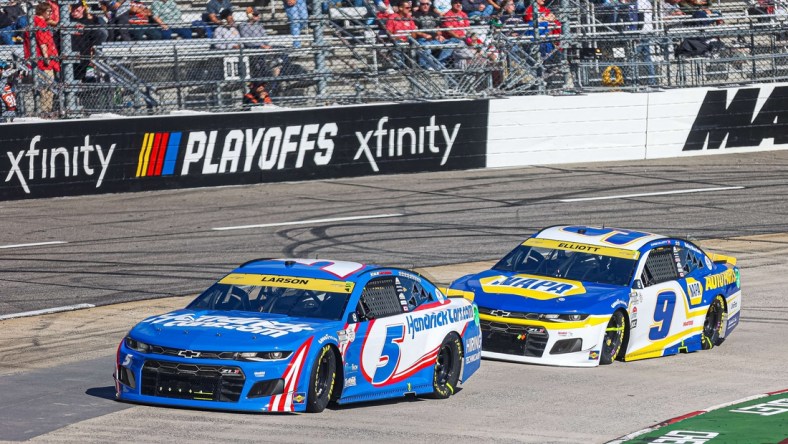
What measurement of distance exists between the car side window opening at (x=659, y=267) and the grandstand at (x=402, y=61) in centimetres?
1258

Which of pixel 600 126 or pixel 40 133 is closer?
pixel 40 133

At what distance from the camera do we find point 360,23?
89.2ft

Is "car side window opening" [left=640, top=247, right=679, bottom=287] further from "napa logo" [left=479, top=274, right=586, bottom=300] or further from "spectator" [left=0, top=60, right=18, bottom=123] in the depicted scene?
"spectator" [left=0, top=60, right=18, bottom=123]

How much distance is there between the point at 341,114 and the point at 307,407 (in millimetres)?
16010

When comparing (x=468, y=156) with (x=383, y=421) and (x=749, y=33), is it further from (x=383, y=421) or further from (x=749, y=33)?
(x=383, y=421)

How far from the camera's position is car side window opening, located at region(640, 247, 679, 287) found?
13.1 metres

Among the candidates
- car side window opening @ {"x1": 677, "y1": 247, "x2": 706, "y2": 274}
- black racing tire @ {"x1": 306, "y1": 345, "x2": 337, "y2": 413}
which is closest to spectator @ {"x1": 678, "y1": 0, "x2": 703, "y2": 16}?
car side window opening @ {"x1": 677, "y1": 247, "x2": 706, "y2": 274}

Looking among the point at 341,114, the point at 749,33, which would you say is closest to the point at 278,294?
the point at 341,114

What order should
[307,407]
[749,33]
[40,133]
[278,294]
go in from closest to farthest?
[307,407], [278,294], [40,133], [749,33]

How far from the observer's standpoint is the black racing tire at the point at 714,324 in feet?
44.7

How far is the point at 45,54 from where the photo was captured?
894 inches

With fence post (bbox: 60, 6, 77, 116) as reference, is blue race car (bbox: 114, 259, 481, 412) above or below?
below

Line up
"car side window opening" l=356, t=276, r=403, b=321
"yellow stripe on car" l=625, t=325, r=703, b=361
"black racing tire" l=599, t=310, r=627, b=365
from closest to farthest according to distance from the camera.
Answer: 1. "car side window opening" l=356, t=276, r=403, b=321
2. "black racing tire" l=599, t=310, r=627, b=365
3. "yellow stripe on car" l=625, t=325, r=703, b=361

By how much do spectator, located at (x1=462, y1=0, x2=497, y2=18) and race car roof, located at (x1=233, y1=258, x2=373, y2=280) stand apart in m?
19.2
